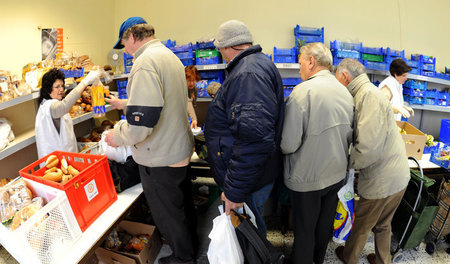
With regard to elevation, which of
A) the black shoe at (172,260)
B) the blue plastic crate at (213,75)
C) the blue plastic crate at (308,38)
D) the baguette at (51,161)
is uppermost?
the blue plastic crate at (308,38)

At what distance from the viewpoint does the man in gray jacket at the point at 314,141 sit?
167 cm

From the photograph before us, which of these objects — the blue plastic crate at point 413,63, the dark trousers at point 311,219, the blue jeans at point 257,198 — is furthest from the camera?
the blue plastic crate at point 413,63

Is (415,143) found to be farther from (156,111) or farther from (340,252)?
(156,111)

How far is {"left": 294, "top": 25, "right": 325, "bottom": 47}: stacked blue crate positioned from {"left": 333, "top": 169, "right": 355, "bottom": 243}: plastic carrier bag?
2399 mm

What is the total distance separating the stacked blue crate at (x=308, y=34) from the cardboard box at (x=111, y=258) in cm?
340

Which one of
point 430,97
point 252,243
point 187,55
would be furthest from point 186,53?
point 430,97

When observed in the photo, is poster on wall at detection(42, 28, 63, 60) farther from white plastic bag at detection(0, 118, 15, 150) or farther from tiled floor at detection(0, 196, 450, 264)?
tiled floor at detection(0, 196, 450, 264)

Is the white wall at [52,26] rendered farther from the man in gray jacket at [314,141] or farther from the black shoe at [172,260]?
the man in gray jacket at [314,141]

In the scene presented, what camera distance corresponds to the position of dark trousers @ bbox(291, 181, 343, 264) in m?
1.86

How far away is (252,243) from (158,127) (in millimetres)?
969

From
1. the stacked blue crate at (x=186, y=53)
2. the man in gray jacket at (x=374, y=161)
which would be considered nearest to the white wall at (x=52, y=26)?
the stacked blue crate at (x=186, y=53)

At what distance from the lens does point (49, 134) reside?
2367 millimetres

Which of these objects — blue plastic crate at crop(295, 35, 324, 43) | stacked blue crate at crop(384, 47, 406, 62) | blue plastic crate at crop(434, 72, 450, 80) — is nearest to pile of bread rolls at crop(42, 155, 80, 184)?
blue plastic crate at crop(295, 35, 324, 43)

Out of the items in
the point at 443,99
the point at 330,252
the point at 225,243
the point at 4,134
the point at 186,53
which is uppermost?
the point at 186,53
